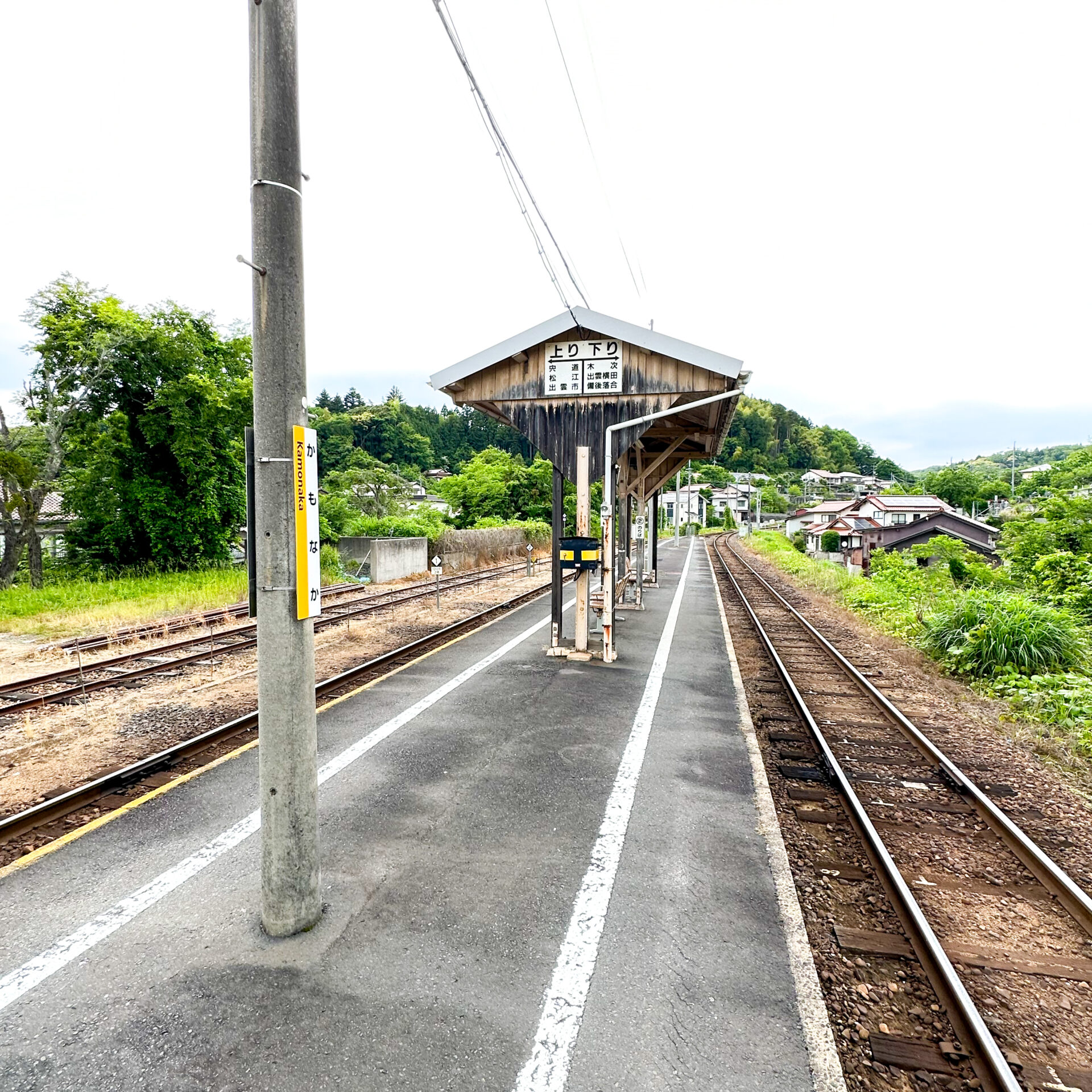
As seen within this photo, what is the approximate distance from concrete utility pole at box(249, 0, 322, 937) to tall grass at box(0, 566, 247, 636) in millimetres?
10059

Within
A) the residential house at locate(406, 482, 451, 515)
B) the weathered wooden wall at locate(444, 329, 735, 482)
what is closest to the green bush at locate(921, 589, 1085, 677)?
the weathered wooden wall at locate(444, 329, 735, 482)

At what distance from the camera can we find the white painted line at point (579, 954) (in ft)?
7.04

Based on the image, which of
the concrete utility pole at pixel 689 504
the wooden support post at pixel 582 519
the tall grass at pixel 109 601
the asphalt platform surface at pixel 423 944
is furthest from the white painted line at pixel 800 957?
the concrete utility pole at pixel 689 504

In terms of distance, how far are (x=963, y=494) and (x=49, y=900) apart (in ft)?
342

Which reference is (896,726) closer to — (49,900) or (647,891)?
(647,891)

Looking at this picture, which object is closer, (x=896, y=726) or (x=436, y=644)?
(x=896, y=726)

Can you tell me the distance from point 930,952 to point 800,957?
0.59m

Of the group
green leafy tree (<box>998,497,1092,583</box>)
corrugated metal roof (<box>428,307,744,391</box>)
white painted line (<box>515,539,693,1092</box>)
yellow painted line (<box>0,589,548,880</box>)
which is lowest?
white painted line (<box>515,539,693,1092</box>)

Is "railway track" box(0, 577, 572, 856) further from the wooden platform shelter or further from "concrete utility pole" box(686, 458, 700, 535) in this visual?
"concrete utility pole" box(686, 458, 700, 535)

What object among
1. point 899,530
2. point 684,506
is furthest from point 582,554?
point 684,506

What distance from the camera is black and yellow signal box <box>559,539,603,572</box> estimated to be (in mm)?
7766

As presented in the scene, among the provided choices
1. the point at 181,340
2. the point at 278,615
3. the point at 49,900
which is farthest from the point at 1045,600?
the point at 181,340

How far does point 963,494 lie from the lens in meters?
86.8

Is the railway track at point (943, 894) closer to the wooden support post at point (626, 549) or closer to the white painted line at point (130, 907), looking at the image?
the white painted line at point (130, 907)
